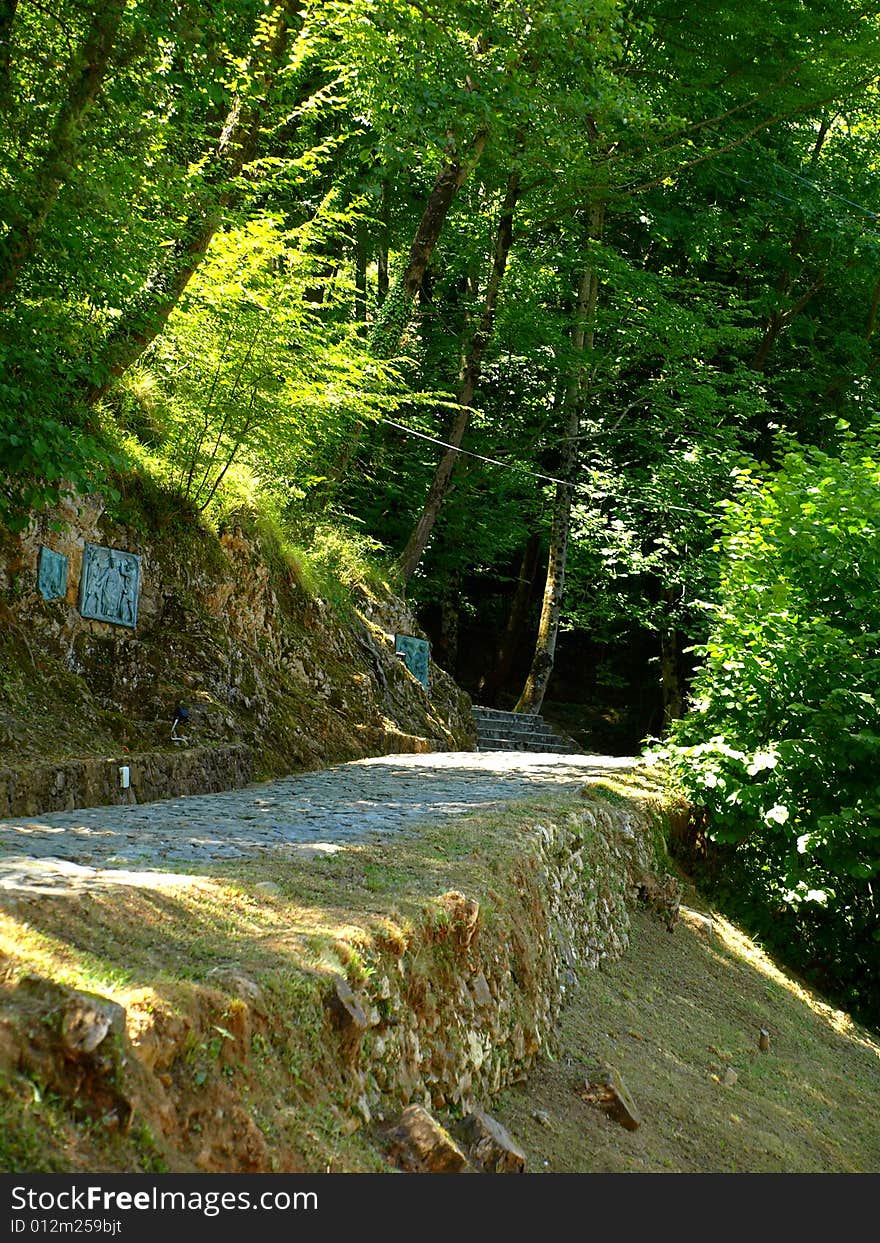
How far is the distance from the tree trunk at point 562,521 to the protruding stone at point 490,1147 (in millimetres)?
15582

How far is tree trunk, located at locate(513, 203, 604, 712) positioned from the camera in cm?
1970

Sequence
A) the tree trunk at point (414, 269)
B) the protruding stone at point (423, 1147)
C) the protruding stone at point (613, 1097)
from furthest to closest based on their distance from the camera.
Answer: the tree trunk at point (414, 269) → the protruding stone at point (613, 1097) → the protruding stone at point (423, 1147)

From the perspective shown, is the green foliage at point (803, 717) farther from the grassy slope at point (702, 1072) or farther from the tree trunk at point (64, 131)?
the tree trunk at point (64, 131)

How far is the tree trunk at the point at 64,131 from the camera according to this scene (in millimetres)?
6926

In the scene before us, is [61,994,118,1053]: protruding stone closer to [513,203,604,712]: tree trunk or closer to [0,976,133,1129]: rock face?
[0,976,133,1129]: rock face

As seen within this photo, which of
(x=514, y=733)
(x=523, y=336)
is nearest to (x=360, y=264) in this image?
(x=523, y=336)

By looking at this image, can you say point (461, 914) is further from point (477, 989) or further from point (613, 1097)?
point (613, 1097)

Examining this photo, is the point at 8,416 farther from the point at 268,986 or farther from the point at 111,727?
the point at 268,986

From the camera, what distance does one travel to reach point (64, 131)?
23.1 feet

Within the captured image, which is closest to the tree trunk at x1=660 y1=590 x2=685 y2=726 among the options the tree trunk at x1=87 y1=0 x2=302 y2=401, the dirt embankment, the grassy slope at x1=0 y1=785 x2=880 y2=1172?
the grassy slope at x1=0 y1=785 x2=880 y2=1172

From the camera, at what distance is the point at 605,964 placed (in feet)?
25.0

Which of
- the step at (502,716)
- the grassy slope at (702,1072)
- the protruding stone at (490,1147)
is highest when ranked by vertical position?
the step at (502,716)

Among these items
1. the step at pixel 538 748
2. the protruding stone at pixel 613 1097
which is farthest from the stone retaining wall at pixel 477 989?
the step at pixel 538 748

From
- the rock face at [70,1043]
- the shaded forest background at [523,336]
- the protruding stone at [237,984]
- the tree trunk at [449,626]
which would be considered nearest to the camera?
the rock face at [70,1043]
